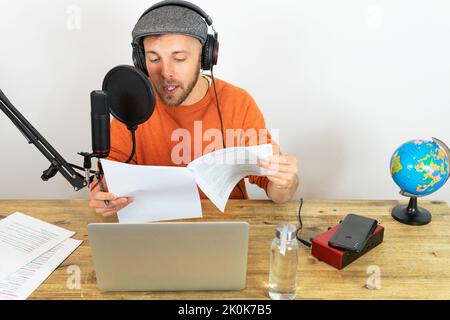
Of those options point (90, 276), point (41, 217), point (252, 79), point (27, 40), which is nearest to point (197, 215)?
point (90, 276)

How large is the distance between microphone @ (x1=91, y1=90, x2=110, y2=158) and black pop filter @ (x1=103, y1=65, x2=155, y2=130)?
0.40 ft

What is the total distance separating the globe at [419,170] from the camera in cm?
125

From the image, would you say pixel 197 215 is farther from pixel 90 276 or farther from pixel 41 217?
pixel 41 217

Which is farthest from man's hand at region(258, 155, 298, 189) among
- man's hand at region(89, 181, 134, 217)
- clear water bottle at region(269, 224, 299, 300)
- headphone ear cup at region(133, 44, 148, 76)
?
headphone ear cup at region(133, 44, 148, 76)

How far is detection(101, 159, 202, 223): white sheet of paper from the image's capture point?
1.11 metres

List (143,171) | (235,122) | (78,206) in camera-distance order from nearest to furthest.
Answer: (143,171), (78,206), (235,122)

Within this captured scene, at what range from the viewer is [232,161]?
3.76ft

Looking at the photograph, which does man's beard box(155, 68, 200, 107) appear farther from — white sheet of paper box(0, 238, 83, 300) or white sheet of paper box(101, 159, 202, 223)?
white sheet of paper box(0, 238, 83, 300)

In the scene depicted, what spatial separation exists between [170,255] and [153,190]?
0.88 ft

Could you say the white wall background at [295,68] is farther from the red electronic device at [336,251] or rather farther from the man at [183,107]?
the red electronic device at [336,251]

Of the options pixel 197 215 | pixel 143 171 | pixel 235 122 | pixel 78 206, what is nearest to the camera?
pixel 143 171

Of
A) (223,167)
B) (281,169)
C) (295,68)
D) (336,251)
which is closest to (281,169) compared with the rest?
(281,169)

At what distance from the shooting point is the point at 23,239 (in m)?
1.19
